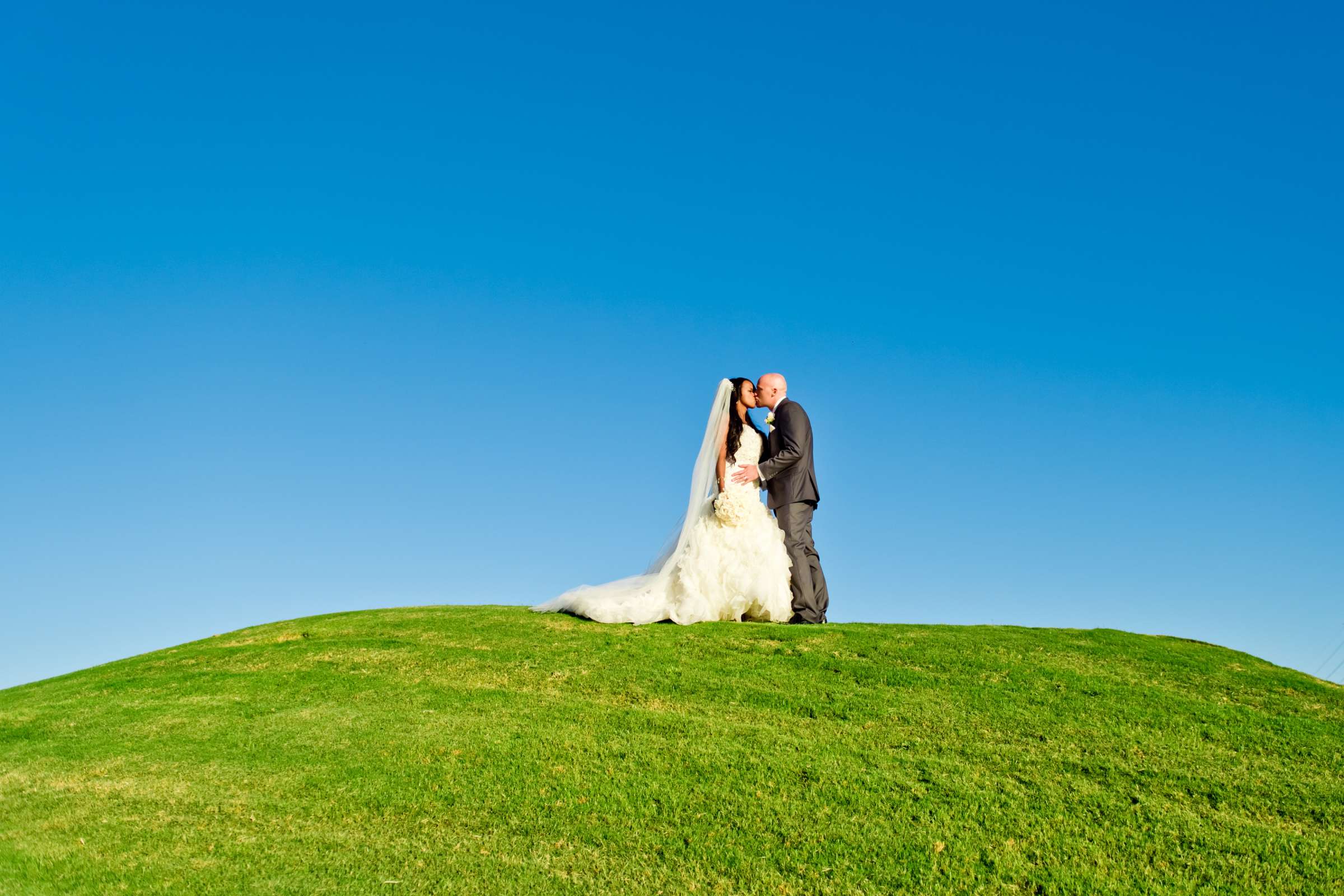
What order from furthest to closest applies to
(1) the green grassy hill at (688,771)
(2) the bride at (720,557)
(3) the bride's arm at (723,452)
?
(3) the bride's arm at (723,452), (2) the bride at (720,557), (1) the green grassy hill at (688,771)

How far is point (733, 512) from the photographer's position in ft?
51.3

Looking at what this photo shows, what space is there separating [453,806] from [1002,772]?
493 centimetres

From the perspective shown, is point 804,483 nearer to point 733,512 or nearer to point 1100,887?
point 733,512

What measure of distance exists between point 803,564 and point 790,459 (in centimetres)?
179

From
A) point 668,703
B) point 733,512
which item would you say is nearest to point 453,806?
point 668,703

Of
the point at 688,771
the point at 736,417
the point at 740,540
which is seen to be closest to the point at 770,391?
the point at 736,417

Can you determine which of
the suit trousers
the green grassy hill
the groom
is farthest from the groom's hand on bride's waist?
the green grassy hill

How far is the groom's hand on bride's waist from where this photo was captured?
15.9m

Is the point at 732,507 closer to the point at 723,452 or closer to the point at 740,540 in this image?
the point at 740,540

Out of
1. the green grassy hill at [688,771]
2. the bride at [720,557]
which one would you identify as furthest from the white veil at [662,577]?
the green grassy hill at [688,771]

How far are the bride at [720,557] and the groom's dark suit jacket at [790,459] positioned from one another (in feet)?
1.04

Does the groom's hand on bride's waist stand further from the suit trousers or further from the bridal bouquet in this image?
the suit trousers

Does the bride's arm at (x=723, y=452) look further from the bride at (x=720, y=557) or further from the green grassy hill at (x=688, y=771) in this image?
the green grassy hill at (x=688, y=771)

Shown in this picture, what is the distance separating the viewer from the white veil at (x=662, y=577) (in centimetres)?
1552
